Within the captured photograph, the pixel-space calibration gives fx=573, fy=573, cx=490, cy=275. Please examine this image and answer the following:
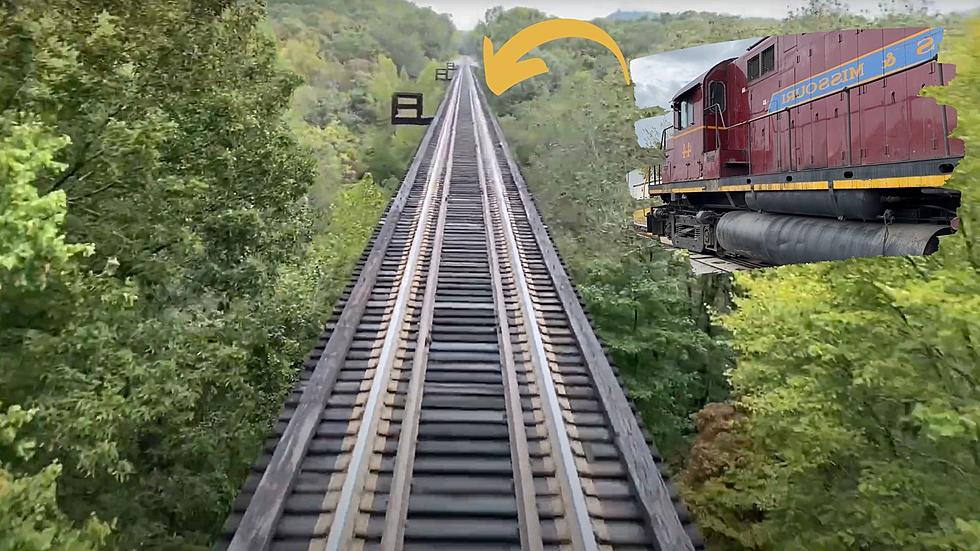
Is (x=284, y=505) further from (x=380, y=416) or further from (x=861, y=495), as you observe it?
(x=861, y=495)

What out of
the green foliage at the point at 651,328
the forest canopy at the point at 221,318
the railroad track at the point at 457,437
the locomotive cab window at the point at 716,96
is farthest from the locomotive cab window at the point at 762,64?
the railroad track at the point at 457,437

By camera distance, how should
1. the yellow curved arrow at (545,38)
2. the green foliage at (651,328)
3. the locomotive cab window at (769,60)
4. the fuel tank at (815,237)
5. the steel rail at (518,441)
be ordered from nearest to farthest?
the steel rail at (518,441)
the yellow curved arrow at (545,38)
the fuel tank at (815,237)
the locomotive cab window at (769,60)
the green foliage at (651,328)

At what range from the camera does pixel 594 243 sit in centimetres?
1555

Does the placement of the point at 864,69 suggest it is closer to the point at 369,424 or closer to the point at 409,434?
the point at 409,434

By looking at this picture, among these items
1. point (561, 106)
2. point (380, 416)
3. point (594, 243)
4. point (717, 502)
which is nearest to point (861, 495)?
point (717, 502)

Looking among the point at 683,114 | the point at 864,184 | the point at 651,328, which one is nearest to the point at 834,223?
the point at 864,184

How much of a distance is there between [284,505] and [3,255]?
2083mm

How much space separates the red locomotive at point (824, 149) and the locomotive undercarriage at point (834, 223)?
0.01 metres

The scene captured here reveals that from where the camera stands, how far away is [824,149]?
6.87 meters

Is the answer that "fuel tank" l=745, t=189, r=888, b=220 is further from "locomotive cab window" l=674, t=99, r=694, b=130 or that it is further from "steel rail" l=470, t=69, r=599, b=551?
"locomotive cab window" l=674, t=99, r=694, b=130

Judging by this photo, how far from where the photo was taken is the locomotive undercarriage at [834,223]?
16.3 feet

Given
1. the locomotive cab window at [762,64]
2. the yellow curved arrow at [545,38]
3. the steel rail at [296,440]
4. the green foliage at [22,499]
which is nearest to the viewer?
the green foliage at [22,499]

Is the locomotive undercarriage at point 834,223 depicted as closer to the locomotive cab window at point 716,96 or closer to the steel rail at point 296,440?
the locomotive cab window at point 716,96

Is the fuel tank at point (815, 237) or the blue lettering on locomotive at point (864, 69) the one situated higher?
the blue lettering on locomotive at point (864, 69)
